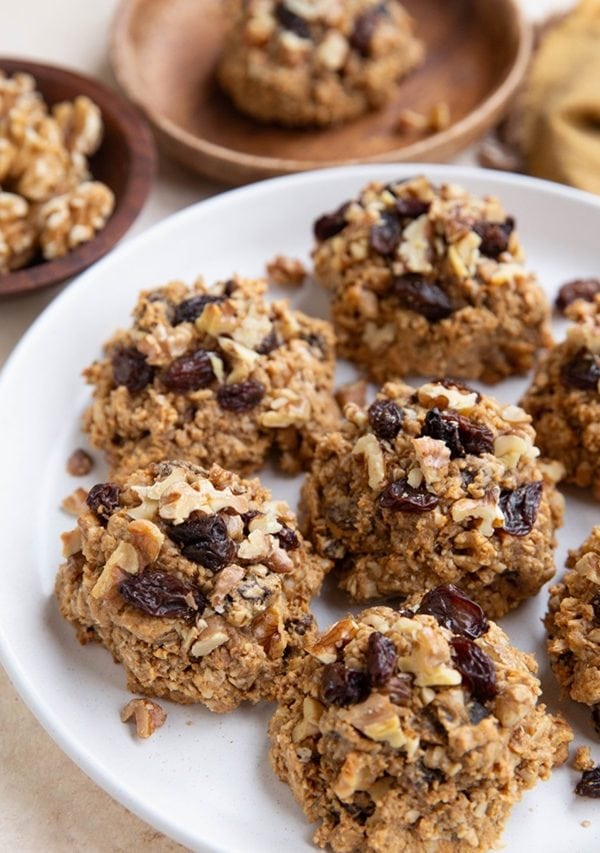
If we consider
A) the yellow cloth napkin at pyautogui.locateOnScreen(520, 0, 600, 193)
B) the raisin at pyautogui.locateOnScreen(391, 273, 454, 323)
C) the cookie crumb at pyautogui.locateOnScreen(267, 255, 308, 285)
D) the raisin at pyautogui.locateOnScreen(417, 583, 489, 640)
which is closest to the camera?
the raisin at pyautogui.locateOnScreen(417, 583, 489, 640)

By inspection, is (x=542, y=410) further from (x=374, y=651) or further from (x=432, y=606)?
(x=374, y=651)

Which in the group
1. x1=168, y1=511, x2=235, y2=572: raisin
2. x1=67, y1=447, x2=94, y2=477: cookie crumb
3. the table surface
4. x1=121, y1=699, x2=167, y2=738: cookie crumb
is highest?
x1=168, y1=511, x2=235, y2=572: raisin

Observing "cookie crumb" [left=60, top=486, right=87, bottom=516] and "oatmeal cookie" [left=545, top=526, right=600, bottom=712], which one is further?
"cookie crumb" [left=60, top=486, right=87, bottom=516]

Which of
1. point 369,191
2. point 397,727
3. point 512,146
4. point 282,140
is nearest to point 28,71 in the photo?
point 282,140

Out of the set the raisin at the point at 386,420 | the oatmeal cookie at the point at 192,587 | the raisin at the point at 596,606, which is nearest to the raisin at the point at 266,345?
the raisin at the point at 386,420

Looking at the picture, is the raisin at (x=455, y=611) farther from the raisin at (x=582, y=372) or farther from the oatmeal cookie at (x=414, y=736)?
the raisin at (x=582, y=372)

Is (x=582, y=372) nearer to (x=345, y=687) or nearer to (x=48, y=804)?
(x=345, y=687)

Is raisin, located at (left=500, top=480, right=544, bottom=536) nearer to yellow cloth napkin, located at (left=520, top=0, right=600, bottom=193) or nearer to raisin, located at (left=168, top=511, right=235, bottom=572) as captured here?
raisin, located at (left=168, top=511, right=235, bottom=572)

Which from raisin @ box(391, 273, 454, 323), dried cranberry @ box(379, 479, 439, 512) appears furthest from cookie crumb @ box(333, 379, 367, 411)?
dried cranberry @ box(379, 479, 439, 512)
